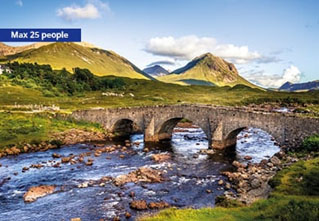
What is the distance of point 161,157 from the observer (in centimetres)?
4947

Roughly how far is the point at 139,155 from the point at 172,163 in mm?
7631

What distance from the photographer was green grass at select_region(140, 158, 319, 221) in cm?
2003

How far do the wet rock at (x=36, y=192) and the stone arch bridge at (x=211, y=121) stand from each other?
1085 inches

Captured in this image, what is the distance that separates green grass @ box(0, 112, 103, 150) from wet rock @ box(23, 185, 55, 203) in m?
22.0

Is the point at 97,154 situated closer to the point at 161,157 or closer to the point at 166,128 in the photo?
the point at 161,157

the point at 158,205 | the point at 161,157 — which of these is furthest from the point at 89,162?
the point at 158,205

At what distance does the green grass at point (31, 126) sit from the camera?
2240 inches

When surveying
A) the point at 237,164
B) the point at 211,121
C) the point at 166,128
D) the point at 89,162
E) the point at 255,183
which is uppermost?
the point at 211,121

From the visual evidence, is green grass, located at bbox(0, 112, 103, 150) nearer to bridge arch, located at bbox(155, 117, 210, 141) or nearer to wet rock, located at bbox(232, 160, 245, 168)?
bridge arch, located at bbox(155, 117, 210, 141)

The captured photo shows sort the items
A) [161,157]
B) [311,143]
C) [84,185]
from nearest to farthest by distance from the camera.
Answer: [84,185] < [311,143] < [161,157]

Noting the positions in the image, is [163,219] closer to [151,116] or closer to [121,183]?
[121,183]

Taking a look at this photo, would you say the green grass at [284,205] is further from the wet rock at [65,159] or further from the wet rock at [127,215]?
the wet rock at [65,159]

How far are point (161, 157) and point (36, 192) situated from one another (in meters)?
20.7

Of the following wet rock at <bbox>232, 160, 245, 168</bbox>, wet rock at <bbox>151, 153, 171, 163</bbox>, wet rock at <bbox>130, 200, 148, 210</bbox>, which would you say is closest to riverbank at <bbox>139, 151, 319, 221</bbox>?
wet rock at <bbox>130, 200, 148, 210</bbox>
